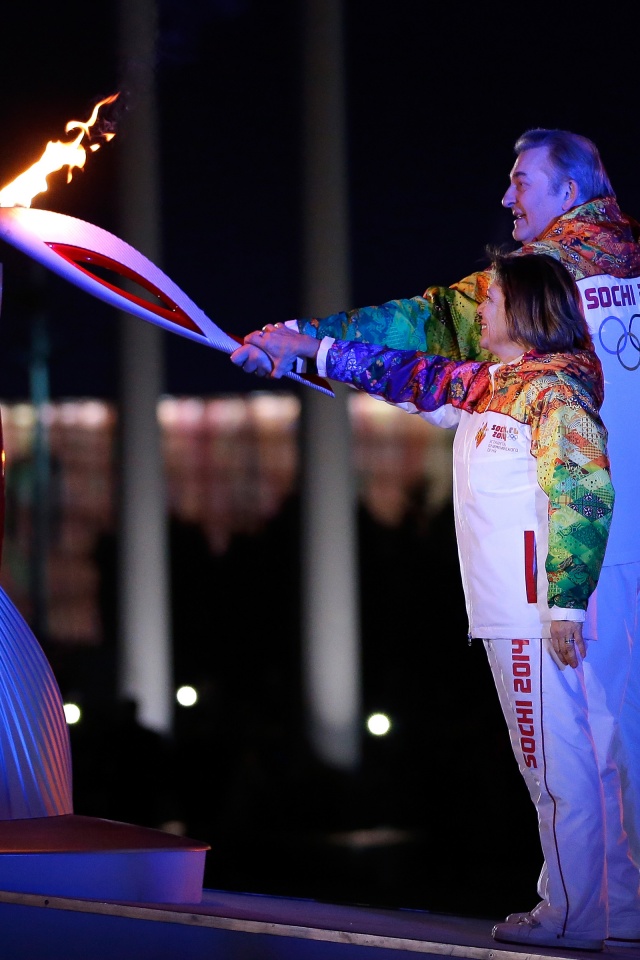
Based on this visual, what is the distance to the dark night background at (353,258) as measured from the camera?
136 inches

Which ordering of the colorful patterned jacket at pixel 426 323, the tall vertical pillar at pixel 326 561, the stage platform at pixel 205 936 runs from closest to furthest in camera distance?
the stage platform at pixel 205 936, the colorful patterned jacket at pixel 426 323, the tall vertical pillar at pixel 326 561

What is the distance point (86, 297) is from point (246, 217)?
1.18 metres

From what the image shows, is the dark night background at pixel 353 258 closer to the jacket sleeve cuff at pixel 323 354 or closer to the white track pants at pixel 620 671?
the jacket sleeve cuff at pixel 323 354

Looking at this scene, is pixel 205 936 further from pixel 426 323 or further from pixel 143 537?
pixel 143 537

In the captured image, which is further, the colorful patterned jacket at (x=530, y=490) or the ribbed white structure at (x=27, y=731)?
the ribbed white structure at (x=27, y=731)

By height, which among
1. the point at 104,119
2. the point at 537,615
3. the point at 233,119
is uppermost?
the point at 233,119

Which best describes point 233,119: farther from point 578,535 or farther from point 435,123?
point 578,535

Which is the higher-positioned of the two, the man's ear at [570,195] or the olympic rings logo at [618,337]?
the man's ear at [570,195]

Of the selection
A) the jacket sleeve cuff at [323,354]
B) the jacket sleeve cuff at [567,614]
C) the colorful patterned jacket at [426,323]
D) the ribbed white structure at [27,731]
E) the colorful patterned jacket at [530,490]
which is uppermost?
the colorful patterned jacket at [426,323]

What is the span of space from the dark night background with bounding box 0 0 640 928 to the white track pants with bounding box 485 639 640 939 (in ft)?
5.01

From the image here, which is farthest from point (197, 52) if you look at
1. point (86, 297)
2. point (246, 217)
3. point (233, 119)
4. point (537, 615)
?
point (537, 615)

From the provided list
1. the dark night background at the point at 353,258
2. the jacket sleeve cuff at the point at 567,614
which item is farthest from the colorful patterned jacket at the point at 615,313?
the dark night background at the point at 353,258

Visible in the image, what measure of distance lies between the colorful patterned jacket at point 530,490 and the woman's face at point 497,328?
22mm

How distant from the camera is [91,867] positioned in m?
1.79
